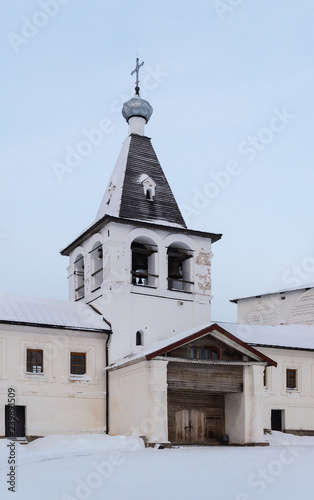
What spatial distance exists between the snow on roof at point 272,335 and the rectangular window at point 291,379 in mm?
1042

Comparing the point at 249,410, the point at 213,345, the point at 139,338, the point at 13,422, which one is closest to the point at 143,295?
the point at 139,338

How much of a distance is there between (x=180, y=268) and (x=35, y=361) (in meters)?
6.97

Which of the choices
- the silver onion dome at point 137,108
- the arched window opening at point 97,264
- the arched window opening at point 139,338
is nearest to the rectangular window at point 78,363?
the arched window opening at point 139,338

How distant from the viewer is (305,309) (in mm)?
35031

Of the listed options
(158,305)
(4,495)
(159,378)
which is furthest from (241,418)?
(4,495)

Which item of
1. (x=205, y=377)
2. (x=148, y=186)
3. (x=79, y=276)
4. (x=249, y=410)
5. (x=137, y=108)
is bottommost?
(x=249, y=410)

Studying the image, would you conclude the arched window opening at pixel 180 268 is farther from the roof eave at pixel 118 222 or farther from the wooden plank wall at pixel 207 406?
the wooden plank wall at pixel 207 406

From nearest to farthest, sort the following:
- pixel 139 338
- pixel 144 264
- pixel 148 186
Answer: pixel 139 338
pixel 144 264
pixel 148 186

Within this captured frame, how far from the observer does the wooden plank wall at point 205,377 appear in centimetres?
2216

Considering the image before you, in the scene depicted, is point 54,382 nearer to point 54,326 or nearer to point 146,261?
point 54,326

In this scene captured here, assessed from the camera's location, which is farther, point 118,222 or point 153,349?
point 118,222

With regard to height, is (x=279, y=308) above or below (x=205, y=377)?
above

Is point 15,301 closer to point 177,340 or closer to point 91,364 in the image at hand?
point 91,364

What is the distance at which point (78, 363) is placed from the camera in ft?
79.2
